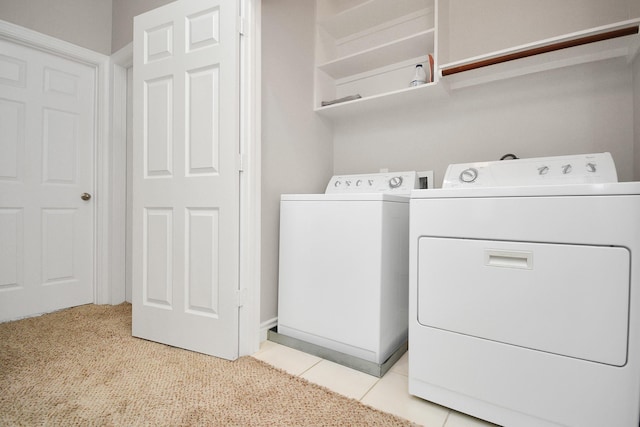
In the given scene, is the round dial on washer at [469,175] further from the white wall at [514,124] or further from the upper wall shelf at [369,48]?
the upper wall shelf at [369,48]

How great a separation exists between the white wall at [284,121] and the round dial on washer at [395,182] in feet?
1.82

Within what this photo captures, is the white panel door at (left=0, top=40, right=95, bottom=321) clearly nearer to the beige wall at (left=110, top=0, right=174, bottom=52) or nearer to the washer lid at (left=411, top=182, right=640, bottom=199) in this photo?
the beige wall at (left=110, top=0, right=174, bottom=52)

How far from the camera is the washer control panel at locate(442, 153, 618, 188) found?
1286mm

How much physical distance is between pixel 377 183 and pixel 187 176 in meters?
1.19

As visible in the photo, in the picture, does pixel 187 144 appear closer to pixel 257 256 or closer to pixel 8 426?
pixel 257 256

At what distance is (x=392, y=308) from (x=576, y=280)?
78 cm

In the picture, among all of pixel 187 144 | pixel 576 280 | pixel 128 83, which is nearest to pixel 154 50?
pixel 187 144

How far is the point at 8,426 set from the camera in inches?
40.9

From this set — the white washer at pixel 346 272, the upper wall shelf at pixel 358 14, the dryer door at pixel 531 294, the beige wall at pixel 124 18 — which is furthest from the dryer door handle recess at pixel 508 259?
the beige wall at pixel 124 18

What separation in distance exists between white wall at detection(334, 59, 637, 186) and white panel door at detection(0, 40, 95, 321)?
219 centimetres

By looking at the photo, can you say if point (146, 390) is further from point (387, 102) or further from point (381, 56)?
point (381, 56)

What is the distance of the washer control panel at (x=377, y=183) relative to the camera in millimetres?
1920

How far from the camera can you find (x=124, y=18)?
7.72 feet

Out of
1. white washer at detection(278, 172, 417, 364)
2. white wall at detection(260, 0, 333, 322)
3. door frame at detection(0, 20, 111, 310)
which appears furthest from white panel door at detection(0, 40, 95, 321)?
white washer at detection(278, 172, 417, 364)
